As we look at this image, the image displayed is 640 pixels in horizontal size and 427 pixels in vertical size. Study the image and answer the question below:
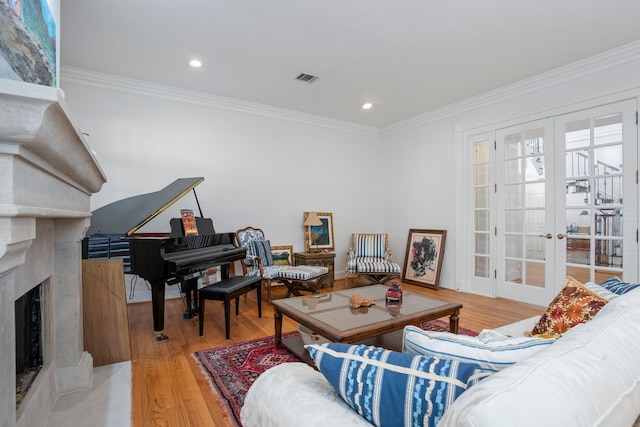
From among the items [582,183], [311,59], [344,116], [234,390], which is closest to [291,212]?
[344,116]

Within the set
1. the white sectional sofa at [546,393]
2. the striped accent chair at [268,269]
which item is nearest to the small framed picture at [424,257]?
the striped accent chair at [268,269]

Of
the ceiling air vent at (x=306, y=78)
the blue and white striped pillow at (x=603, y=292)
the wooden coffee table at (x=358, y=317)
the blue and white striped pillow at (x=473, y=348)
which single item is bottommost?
the wooden coffee table at (x=358, y=317)

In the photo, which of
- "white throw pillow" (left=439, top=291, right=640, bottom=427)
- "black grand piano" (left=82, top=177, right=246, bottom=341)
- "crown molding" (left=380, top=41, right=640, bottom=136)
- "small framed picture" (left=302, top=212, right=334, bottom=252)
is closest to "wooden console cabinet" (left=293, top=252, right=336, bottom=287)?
"small framed picture" (left=302, top=212, right=334, bottom=252)

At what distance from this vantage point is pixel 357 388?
0.79 metres

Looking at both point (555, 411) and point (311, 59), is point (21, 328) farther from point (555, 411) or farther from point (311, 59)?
point (311, 59)

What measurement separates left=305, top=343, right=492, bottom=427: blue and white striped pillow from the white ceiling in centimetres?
274

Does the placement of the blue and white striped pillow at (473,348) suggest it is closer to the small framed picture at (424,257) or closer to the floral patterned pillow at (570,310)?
the floral patterned pillow at (570,310)

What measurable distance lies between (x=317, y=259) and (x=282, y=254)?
22.2 inches

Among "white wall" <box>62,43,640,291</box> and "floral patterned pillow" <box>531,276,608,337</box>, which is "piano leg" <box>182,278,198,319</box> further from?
"floral patterned pillow" <box>531,276,608,337</box>

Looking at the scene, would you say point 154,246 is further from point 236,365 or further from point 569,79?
point 569,79

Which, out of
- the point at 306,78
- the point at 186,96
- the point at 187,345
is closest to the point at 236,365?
→ the point at 187,345

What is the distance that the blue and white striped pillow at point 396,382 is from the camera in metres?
0.71

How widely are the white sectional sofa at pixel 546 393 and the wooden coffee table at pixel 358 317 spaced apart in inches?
45.5

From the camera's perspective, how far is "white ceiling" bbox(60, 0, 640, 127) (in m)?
2.71
